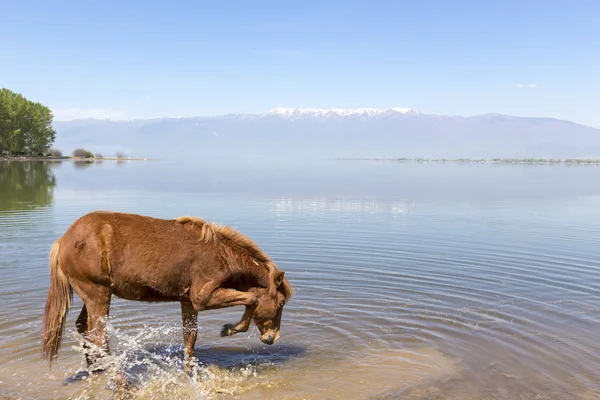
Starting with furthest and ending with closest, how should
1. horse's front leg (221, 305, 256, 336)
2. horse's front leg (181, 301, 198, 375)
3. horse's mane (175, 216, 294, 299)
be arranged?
horse's front leg (181, 301, 198, 375)
horse's front leg (221, 305, 256, 336)
horse's mane (175, 216, 294, 299)

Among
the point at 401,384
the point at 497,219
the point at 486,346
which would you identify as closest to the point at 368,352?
the point at 401,384

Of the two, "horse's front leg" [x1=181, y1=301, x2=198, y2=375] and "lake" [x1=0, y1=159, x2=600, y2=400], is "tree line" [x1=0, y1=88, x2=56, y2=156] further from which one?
"horse's front leg" [x1=181, y1=301, x2=198, y2=375]

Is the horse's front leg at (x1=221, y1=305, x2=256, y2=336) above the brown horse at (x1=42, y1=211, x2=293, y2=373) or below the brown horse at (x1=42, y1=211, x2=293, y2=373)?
below

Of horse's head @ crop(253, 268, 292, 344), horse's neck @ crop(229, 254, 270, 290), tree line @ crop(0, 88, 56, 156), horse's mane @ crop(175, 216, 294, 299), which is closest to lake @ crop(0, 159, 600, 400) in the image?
horse's head @ crop(253, 268, 292, 344)

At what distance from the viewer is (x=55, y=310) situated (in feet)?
24.4

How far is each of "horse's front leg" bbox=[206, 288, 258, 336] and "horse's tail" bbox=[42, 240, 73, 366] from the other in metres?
2.06

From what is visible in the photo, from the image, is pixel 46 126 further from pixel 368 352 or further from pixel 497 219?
pixel 368 352

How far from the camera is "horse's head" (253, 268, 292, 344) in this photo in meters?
7.71

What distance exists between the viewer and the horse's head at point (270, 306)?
7711 millimetres

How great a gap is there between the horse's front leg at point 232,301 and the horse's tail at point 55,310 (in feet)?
6.77

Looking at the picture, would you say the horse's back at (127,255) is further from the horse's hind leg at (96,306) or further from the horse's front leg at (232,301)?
the horse's front leg at (232,301)

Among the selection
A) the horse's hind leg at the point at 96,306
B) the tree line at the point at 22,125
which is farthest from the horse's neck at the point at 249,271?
the tree line at the point at 22,125

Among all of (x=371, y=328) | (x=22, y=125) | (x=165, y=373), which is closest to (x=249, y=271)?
(x=165, y=373)

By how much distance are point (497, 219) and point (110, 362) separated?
23.5 metres
